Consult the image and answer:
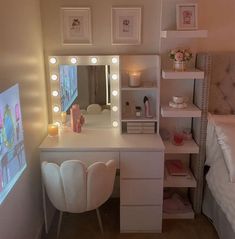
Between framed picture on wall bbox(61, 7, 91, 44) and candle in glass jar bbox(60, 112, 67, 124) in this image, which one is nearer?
framed picture on wall bbox(61, 7, 91, 44)

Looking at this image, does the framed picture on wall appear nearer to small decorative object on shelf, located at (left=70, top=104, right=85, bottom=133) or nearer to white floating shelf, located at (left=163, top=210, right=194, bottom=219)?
small decorative object on shelf, located at (left=70, top=104, right=85, bottom=133)

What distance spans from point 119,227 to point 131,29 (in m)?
1.63

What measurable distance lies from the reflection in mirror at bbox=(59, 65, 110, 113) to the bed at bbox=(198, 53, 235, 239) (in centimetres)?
82

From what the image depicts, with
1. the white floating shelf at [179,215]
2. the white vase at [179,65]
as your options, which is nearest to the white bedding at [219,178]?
the white floating shelf at [179,215]

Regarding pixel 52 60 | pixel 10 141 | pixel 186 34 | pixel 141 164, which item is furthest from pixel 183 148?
pixel 10 141

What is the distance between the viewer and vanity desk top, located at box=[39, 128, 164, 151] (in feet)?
7.77

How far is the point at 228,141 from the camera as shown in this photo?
94.2 inches

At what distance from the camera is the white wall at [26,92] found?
181 cm

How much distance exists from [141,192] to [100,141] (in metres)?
0.51

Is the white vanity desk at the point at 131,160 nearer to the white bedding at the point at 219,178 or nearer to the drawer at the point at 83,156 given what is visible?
the drawer at the point at 83,156

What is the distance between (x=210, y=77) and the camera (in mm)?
2537

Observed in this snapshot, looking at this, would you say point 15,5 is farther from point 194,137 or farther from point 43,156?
point 194,137

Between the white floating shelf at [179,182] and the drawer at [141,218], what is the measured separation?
0.80ft

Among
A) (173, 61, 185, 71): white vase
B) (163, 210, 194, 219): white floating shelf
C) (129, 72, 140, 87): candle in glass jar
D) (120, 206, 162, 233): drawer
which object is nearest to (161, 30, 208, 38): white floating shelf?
(173, 61, 185, 71): white vase
